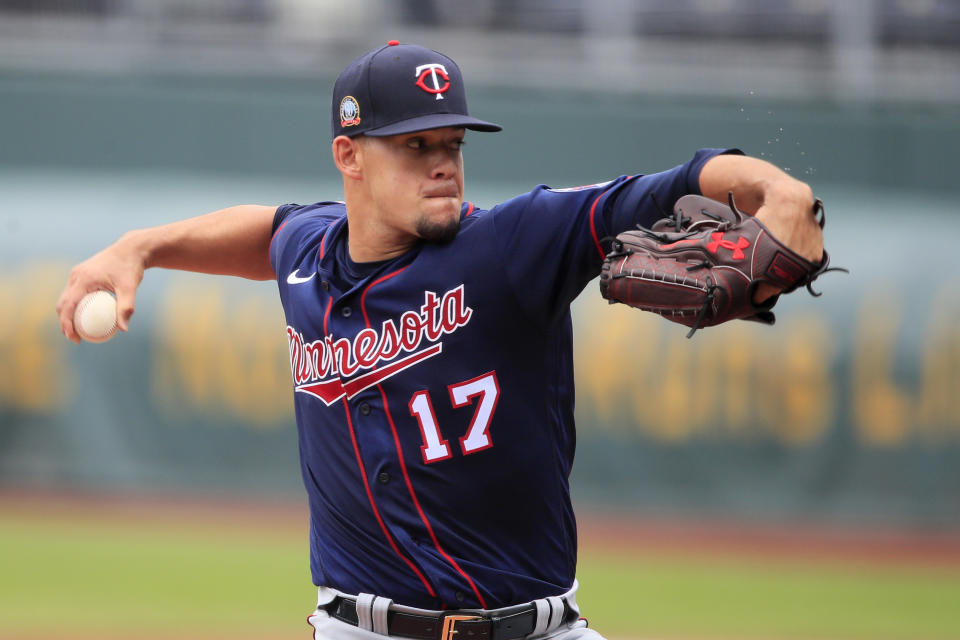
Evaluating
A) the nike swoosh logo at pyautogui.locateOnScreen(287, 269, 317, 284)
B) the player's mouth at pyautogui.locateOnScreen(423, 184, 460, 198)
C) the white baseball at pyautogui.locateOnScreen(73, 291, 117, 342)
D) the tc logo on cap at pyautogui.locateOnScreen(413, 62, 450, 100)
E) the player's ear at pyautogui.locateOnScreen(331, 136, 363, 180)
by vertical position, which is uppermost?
the tc logo on cap at pyautogui.locateOnScreen(413, 62, 450, 100)

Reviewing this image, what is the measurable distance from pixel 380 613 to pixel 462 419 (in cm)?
44

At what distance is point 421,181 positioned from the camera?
98.1 inches

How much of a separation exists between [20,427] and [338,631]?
6.27 metres

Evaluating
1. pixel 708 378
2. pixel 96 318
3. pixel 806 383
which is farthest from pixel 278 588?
pixel 96 318

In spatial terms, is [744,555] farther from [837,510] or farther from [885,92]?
[885,92]

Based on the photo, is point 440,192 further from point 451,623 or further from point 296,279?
point 451,623

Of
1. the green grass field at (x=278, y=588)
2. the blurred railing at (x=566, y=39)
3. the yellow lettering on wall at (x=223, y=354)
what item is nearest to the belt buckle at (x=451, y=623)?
the green grass field at (x=278, y=588)

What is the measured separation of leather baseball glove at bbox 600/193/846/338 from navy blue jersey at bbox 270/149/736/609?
23 cm

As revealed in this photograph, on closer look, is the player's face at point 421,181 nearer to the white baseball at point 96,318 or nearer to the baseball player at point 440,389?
the baseball player at point 440,389

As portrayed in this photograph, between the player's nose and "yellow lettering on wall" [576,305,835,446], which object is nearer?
the player's nose

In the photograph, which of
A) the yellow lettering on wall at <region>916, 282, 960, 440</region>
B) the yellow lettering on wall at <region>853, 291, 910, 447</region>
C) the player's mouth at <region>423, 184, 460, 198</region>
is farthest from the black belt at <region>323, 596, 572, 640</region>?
the yellow lettering on wall at <region>916, 282, 960, 440</region>

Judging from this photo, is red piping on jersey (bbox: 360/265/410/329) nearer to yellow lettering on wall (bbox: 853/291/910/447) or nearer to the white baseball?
the white baseball

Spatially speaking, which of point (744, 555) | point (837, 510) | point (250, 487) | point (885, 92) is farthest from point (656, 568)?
point (885, 92)

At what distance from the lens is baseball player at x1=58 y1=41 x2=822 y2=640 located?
2422 millimetres
